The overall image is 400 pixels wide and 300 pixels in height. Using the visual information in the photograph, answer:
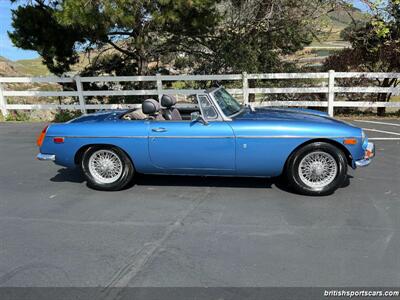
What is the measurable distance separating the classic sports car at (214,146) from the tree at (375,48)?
23.2 feet

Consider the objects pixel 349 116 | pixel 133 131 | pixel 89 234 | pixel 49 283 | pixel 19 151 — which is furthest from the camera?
pixel 349 116

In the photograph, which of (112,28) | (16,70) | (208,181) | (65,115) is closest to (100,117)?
(208,181)

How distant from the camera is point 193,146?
494 centimetres

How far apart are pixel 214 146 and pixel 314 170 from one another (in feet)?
4.28

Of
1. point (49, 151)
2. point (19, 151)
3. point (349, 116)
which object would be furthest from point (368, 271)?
point (349, 116)

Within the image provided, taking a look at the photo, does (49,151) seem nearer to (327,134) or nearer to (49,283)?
(49,283)

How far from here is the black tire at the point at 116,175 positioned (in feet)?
17.2

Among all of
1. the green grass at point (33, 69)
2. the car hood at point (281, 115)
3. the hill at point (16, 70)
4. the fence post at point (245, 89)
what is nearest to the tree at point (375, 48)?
the fence post at point (245, 89)

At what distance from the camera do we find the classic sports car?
478 centimetres

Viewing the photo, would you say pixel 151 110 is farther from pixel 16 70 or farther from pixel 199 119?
pixel 16 70

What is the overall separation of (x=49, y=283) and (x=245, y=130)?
280cm

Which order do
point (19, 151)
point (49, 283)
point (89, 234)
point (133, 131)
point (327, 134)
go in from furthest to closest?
point (19, 151)
point (133, 131)
point (327, 134)
point (89, 234)
point (49, 283)

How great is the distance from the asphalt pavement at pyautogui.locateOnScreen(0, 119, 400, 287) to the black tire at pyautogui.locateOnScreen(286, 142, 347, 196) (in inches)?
5.4

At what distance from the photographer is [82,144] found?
5262mm
